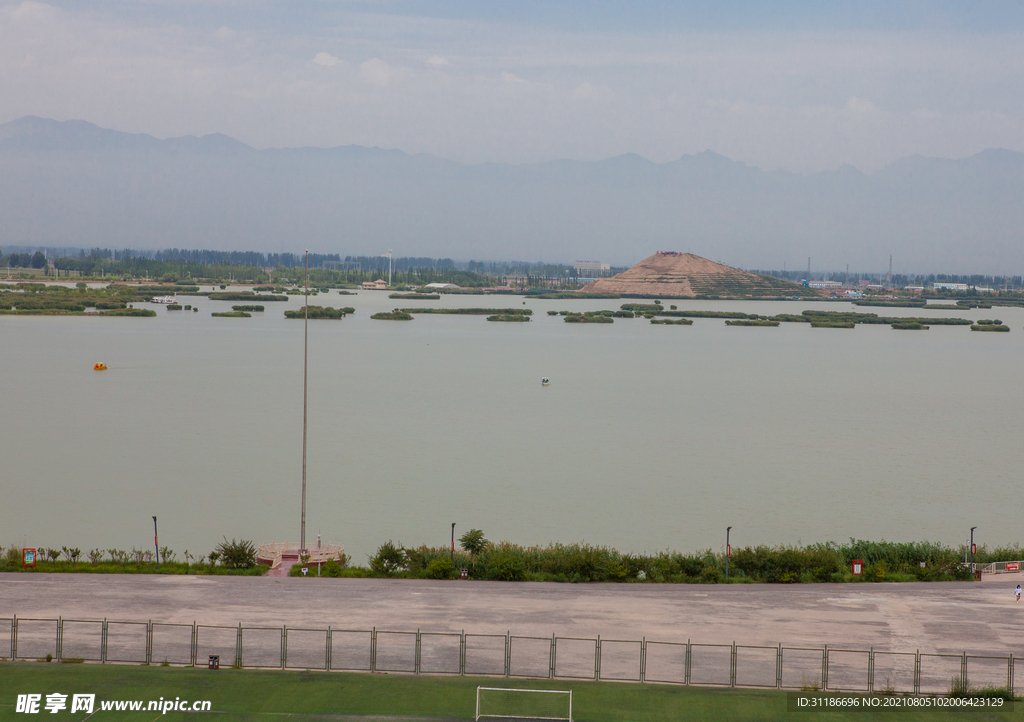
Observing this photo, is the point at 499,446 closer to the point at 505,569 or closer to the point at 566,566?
the point at 566,566

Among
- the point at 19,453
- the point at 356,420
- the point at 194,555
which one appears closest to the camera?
the point at 194,555

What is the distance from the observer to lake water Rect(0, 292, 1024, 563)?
2686 cm

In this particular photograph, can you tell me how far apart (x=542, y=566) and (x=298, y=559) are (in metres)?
→ 5.31

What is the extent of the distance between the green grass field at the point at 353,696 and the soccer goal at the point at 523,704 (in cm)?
16

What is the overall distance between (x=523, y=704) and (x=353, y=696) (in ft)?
7.43

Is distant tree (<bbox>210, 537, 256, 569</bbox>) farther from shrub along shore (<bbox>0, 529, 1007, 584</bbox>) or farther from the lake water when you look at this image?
the lake water

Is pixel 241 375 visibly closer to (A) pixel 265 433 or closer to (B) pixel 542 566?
(A) pixel 265 433

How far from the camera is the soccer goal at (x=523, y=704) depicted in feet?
39.3

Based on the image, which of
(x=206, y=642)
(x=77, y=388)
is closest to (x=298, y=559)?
(x=206, y=642)

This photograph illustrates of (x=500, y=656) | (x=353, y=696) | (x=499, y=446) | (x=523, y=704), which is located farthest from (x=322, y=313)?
(x=523, y=704)

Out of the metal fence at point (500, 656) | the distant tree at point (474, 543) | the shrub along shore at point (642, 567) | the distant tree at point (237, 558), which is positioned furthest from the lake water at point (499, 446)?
the metal fence at point (500, 656)

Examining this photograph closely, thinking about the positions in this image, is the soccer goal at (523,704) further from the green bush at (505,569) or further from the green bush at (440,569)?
the green bush at (440,569)

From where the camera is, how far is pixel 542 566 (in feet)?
64.3

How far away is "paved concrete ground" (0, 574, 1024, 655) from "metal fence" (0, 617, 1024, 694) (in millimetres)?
652
